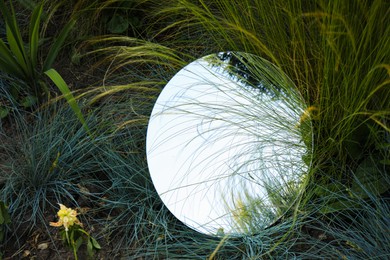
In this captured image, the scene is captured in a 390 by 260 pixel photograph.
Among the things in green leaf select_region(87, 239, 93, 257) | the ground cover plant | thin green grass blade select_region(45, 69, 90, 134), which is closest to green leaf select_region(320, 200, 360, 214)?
the ground cover plant

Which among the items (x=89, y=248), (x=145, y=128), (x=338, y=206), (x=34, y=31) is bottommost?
(x=338, y=206)

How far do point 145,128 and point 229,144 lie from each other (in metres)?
0.43

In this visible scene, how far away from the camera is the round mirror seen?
2559mm

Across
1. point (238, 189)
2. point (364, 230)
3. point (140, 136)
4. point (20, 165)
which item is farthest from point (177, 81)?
point (364, 230)

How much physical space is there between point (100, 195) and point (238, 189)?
586 millimetres

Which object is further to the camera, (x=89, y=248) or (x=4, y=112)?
(x=4, y=112)

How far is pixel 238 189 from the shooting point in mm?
2576

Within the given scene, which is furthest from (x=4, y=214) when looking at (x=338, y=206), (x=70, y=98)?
(x=338, y=206)

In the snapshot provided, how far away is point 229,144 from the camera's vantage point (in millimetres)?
2629

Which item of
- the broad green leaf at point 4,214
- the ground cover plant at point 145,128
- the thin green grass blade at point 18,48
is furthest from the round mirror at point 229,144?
the thin green grass blade at point 18,48

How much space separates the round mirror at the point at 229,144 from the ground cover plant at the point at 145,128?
0.06 m

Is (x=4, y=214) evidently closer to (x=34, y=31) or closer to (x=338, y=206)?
(x=34, y=31)

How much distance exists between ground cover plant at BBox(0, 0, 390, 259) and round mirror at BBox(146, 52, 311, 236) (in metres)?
0.06

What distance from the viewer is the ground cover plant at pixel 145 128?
8.01 ft
